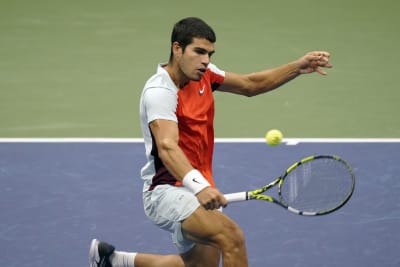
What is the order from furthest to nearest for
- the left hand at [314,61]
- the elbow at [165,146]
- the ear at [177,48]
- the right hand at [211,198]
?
the left hand at [314,61] → the ear at [177,48] → the elbow at [165,146] → the right hand at [211,198]

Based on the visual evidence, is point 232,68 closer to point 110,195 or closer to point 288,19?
point 288,19

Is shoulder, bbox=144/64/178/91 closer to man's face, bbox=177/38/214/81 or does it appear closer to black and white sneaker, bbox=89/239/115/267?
man's face, bbox=177/38/214/81

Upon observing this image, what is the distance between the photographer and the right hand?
6.16m

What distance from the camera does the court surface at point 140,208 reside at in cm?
814

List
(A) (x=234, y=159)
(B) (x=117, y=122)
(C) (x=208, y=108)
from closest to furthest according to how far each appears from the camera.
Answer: (C) (x=208, y=108), (A) (x=234, y=159), (B) (x=117, y=122)

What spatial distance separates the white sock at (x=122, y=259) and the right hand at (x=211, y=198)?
1.71m

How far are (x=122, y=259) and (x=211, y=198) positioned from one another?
1.84 metres

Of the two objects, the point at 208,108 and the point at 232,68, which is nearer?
the point at 208,108

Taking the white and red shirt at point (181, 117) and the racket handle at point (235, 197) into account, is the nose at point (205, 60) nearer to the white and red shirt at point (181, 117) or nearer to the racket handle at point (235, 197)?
the white and red shirt at point (181, 117)

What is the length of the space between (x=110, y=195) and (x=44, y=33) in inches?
188

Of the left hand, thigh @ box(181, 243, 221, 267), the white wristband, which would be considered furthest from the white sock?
the left hand

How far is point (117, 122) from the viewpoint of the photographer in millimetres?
10812

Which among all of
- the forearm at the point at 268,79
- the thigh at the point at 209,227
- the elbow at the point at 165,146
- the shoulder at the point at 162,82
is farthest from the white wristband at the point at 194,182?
the forearm at the point at 268,79

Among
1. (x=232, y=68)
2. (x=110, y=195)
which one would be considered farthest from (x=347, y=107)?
(x=110, y=195)
